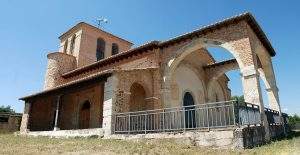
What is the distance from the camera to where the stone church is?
10227mm

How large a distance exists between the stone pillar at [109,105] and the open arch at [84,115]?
5.38 m

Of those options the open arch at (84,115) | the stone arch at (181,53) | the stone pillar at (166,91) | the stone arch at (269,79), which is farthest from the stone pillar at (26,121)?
the stone arch at (269,79)

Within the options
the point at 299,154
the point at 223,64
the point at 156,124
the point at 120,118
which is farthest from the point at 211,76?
the point at 299,154

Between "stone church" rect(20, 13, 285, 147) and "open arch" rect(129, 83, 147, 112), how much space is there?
3cm

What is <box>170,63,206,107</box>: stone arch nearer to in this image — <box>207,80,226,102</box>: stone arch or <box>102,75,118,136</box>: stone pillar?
<box>207,80,226,102</box>: stone arch

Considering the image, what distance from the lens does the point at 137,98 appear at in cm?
1454

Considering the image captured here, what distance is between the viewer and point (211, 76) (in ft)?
58.8

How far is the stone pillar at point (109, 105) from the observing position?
11.3 metres

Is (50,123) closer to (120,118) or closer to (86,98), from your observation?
(86,98)

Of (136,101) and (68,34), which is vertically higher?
(68,34)

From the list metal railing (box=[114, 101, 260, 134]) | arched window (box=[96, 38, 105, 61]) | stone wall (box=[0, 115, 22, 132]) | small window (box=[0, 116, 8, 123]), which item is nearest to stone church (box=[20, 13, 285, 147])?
metal railing (box=[114, 101, 260, 134])

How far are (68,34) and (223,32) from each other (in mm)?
16563

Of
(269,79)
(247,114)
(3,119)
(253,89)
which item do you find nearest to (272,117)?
(253,89)

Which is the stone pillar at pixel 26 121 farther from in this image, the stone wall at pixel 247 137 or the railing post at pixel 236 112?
the stone wall at pixel 247 137
